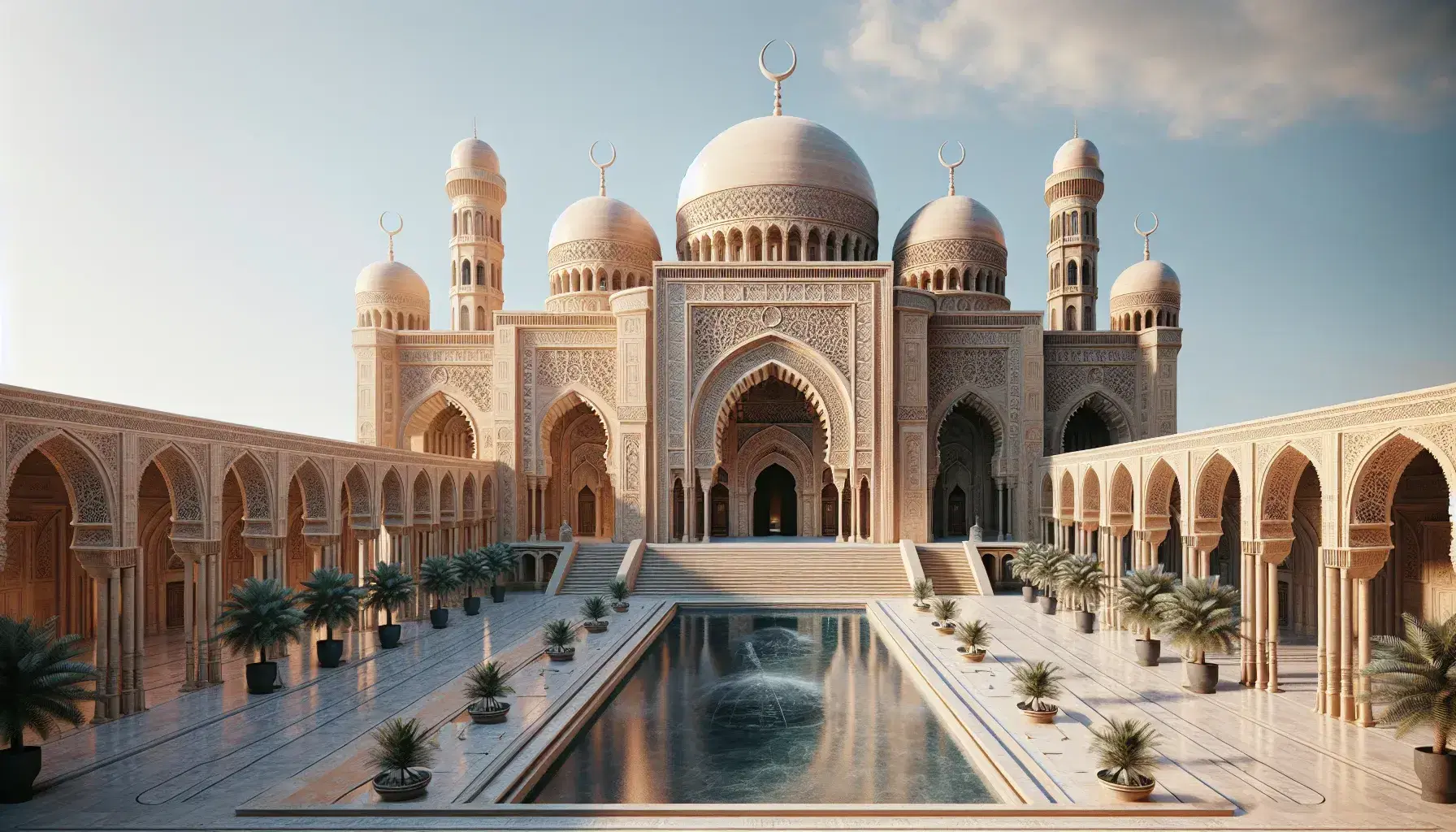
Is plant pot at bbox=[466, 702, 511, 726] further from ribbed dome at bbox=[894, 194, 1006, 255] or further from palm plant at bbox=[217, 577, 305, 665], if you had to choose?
ribbed dome at bbox=[894, 194, 1006, 255]

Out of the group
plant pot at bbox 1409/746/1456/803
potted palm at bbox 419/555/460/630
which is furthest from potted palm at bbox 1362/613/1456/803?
potted palm at bbox 419/555/460/630

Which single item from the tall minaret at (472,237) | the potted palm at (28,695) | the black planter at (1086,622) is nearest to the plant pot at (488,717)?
the potted palm at (28,695)

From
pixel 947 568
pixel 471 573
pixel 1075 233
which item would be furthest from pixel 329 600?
pixel 1075 233

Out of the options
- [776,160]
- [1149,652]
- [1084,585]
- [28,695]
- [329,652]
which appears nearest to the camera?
[28,695]

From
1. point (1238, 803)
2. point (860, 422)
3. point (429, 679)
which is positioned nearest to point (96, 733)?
point (429, 679)

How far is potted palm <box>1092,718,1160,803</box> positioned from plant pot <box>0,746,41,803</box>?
6283 millimetres

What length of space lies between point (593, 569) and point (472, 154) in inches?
398

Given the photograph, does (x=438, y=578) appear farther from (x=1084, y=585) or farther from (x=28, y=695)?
(x=1084, y=585)

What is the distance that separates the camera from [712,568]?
539 inches

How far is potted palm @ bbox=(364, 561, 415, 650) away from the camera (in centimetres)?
962

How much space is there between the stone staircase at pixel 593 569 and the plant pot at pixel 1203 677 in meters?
8.32

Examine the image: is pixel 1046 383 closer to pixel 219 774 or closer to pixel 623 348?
pixel 623 348

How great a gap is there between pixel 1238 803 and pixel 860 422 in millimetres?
10378

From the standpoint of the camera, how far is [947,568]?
45.7ft
